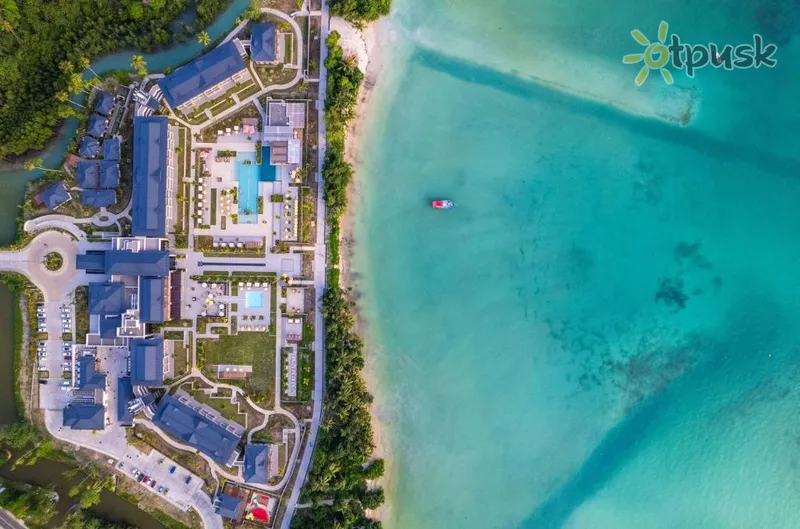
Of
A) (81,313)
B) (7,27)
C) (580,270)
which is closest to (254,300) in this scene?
(81,313)

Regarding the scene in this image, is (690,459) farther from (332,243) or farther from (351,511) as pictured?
(332,243)

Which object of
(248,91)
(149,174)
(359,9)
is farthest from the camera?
(248,91)

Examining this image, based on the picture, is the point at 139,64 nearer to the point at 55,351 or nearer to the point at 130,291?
the point at 130,291

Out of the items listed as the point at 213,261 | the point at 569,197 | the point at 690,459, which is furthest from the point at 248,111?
the point at 690,459

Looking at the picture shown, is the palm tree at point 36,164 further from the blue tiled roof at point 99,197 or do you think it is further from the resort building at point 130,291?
the resort building at point 130,291

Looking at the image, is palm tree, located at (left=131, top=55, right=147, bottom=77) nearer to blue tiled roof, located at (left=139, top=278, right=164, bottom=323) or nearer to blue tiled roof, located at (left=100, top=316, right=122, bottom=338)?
blue tiled roof, located at (left=139, top=278, right=164, bottom=323)

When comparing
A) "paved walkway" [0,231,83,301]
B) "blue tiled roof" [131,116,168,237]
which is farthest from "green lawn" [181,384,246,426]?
"blue tiled roof" [131,116,168,237]
